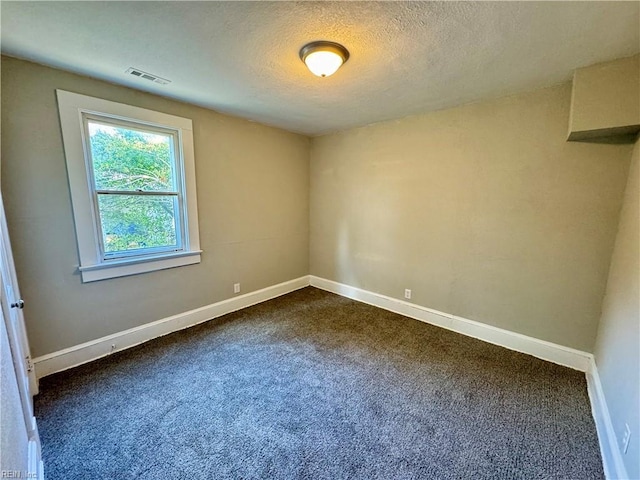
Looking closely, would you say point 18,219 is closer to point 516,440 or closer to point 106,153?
point 106,153

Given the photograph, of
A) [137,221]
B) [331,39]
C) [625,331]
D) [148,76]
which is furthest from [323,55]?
[625,331]

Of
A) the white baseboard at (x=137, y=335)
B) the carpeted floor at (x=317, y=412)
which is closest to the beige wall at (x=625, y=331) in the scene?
the carpeted floor at (x=317, y=412)

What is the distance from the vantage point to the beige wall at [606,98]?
5.91ft

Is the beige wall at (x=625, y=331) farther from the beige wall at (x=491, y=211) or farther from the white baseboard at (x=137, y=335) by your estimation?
the white baseboard at (x=137, y=335)

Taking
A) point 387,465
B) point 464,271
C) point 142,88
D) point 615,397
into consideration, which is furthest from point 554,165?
point 142,88

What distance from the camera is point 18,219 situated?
2.00 metres

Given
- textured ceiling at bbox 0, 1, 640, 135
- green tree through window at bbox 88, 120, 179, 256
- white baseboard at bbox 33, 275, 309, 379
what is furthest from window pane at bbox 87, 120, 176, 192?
white baseboard at bbox 33, 275, 309, 379

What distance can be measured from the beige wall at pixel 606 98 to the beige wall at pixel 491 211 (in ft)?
0.91

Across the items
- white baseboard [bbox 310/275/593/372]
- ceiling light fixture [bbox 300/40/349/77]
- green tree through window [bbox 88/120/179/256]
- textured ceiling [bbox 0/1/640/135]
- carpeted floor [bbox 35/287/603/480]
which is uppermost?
textured ceiling [bbox 0/1/640/135]

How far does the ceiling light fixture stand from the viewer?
169 centimetres

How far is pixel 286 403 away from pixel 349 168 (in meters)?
2.93

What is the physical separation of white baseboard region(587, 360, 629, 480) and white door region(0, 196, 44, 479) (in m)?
2.61

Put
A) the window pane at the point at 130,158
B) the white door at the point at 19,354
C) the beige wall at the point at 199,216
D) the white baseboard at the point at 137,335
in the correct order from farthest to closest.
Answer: the window pane at the point at 130,158 → the white baseboard at the point at 137,335 → the beige wall at the point at 199,216 → the white door at the point at 19,354

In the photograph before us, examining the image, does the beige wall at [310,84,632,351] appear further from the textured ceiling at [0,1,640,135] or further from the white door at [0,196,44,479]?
the white door at [0,196,44,479]
